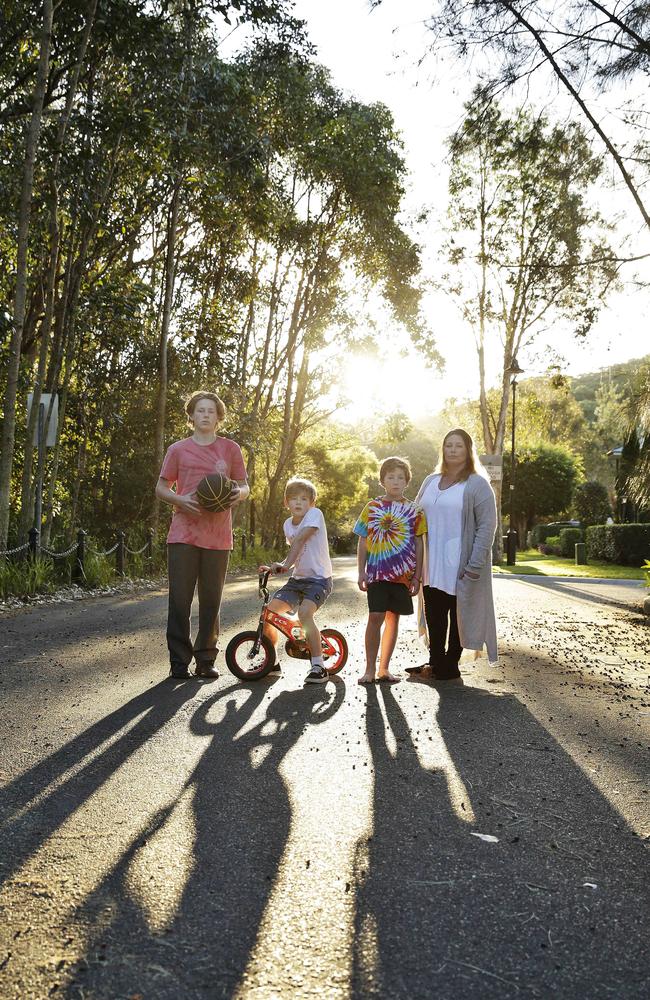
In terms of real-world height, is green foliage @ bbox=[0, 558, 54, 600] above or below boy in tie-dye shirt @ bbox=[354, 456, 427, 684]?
below

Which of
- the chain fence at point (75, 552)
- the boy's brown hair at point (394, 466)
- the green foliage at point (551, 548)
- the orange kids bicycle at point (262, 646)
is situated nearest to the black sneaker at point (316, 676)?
the orange kids bicycle at point (262, 646)

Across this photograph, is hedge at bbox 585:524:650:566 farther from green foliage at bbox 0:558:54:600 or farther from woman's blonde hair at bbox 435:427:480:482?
woman's blonde hair at bbox 435:427:480:482

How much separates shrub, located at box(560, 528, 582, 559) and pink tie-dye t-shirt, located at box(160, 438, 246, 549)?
31854mm

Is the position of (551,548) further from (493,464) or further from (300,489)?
(300,489)

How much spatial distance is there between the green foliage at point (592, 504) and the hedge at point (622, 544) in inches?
748

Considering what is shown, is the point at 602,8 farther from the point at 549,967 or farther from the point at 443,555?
the point at 549,967

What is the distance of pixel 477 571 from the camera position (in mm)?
6668

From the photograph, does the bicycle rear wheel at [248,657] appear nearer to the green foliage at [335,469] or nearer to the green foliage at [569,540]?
the green foliage at [569,540]

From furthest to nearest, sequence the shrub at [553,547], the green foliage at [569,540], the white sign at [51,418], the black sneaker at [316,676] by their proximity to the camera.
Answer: the shrub at [553,547]
the green foliage at [569,540]
the white sign at [51,418]
the black sneaker at [316,676]

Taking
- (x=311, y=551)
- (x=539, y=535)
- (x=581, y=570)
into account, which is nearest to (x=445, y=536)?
(x=311, y=551)

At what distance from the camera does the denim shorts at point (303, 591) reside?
669 cm

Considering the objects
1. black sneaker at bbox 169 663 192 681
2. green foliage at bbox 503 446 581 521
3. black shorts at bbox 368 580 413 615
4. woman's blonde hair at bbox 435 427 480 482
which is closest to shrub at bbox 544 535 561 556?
green foliage at bbox 503 446 581 521

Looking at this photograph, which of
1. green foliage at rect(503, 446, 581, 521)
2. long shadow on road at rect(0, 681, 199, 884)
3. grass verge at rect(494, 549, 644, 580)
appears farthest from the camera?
green foliage at rect(503, 446, 581, 521)

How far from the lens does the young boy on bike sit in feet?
21.8
